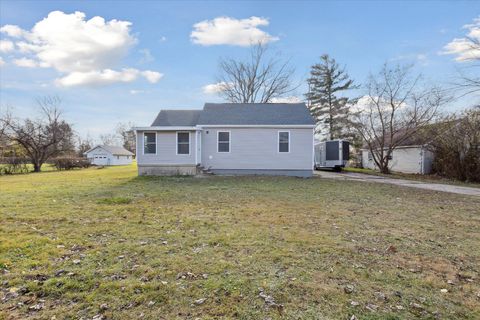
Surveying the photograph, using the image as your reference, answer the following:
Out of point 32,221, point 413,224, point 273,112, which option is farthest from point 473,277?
point 273,112

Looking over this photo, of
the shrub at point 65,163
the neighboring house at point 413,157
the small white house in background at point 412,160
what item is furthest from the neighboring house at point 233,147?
the shrub at point 65,163

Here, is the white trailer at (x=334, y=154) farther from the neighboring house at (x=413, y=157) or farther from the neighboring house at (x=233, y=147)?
the neighboring house at (x=233, y=147)

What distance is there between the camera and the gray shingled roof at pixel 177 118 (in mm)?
16922

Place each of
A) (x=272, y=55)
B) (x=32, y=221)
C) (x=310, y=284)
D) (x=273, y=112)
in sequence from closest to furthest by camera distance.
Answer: (x=310, y=284) < (x=32, y=221) < (x=273, y=112) < (x=272, y=55)

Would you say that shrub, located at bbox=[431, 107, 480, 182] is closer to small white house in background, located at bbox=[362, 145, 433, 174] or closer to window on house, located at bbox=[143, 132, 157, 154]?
small white house in background, located at bbox=[362, 145, 433, 174]

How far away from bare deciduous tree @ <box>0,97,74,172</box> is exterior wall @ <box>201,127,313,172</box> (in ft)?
74.7

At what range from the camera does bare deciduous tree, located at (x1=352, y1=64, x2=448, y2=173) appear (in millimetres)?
19406

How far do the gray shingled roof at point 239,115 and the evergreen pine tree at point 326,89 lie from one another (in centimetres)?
1398

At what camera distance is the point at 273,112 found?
57.1 feet

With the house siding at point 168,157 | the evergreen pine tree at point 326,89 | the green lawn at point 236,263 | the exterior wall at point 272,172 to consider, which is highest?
the evergreen pine tree at point 326,89

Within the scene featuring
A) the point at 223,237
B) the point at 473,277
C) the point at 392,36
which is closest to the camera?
the point at 473,277

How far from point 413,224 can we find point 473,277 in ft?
8.65

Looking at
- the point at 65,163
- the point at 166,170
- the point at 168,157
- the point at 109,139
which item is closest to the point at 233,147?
the point at 168,157

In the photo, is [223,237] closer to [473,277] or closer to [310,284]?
[310,284]
